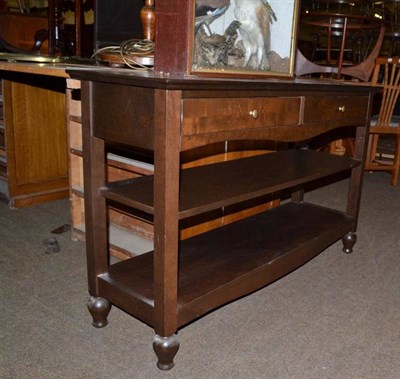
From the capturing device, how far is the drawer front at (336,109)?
1.61m

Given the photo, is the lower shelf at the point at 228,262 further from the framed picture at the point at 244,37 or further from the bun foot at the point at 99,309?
the framed picture at the point at 244,37

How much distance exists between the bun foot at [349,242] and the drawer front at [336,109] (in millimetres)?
548

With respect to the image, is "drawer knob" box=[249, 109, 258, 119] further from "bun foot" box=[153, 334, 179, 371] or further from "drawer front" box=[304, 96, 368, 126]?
"bun foot" box=[153, 334, 179, 371]

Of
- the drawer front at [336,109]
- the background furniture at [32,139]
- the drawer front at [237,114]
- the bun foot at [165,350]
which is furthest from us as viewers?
the background furniture at [32,139]

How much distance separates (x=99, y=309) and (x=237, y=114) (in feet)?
2.45

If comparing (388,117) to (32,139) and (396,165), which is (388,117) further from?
(32,139)

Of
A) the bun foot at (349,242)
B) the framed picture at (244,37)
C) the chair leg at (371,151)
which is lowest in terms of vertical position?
the bun foot at (349,242)

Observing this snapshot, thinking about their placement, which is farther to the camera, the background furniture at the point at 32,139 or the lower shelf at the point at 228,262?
the background furniture at the point at 32,139

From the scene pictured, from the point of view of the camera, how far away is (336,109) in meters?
1.78

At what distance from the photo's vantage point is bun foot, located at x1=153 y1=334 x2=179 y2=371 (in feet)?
4.18

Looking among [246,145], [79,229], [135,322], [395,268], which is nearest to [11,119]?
[79,229]

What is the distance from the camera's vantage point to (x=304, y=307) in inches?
65.7

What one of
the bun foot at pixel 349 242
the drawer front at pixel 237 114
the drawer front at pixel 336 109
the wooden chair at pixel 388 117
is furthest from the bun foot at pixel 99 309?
the wooden chair at pixel 388 117

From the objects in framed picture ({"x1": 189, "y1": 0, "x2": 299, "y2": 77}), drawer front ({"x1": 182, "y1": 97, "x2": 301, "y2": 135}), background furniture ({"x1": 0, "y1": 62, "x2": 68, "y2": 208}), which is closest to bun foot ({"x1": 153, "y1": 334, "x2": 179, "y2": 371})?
drawer front ({"x1": 182, "y1": 97, "x2": 301, "y2": 135})
